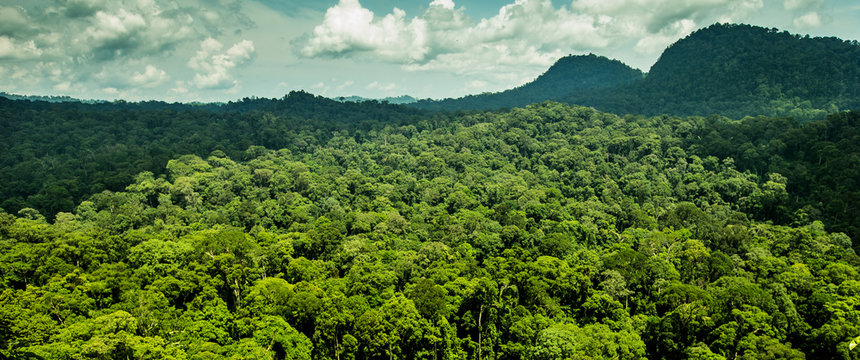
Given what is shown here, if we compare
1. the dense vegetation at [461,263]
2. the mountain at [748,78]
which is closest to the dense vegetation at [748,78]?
the mountain at [748,78]

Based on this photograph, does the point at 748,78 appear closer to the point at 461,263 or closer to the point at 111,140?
the point at 461,263

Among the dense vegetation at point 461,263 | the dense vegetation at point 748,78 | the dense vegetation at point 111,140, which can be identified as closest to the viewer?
the dense vegetation at point 461,263

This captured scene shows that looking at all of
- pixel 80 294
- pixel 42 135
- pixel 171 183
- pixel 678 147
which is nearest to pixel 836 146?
pixel 678 147

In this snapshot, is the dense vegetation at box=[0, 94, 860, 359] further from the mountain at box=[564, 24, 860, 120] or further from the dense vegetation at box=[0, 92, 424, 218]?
the mountain at box=[564, 24, 860, 120]

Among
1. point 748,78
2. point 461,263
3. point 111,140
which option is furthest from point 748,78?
point 111,140

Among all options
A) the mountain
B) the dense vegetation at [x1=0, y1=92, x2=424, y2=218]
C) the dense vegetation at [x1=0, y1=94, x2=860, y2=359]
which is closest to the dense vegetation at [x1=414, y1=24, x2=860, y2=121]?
the mountain

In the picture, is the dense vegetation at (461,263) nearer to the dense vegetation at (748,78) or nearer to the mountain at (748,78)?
the dense vegetation at (748,78)
